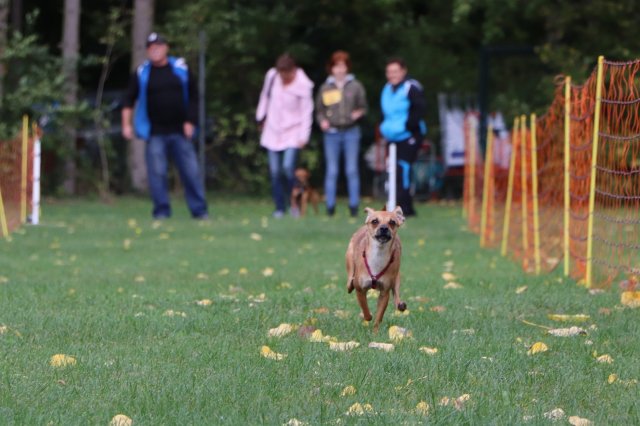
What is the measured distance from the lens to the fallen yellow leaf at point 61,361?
5.82m

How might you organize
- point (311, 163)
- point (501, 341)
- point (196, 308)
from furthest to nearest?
point (311, 163), point (196, 308), point (501, 341)

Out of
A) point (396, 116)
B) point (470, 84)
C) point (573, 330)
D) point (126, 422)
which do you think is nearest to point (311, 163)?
point (470, 84)

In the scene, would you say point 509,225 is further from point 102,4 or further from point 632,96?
point 102,4

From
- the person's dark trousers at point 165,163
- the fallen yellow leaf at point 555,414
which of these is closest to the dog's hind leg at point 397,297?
the fallen yellow leaf at point 555,414

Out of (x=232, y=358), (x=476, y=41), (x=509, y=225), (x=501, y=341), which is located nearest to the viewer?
(x=232, y=358)

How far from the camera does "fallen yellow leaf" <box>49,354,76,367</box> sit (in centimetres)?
582

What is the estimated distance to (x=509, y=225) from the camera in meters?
14.2

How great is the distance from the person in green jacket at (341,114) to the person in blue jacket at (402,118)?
48cm

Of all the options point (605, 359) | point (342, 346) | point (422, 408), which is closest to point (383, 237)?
point (342, 346)

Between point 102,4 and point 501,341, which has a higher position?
point 102,4

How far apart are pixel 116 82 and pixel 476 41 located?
29.3ft

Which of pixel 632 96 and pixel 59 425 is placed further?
pixel 632 96

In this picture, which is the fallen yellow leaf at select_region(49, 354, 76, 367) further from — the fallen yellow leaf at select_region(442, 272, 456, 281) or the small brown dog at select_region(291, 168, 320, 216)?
the small brown dog at select_region(291, 168, 320, 216)

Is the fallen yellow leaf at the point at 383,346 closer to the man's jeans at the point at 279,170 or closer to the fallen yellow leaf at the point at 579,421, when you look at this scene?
the fallen yellow leaf at the point at 579,421
